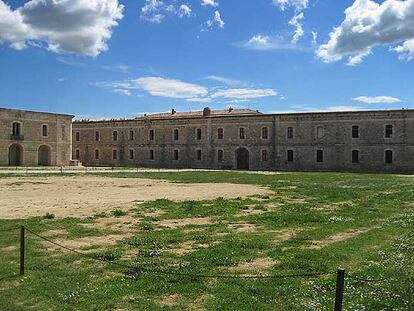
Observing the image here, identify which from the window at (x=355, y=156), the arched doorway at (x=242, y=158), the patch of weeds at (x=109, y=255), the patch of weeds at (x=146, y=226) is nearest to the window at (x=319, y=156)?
the window at (x=355, y=156)

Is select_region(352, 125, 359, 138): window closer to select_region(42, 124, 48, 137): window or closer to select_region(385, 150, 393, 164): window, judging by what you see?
select_region(385, 150, 393, 164): window

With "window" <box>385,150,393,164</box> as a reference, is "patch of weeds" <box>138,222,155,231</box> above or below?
below

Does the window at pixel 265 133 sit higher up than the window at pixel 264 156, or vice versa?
the window at pixel 265 133

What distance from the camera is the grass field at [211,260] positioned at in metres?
5.77

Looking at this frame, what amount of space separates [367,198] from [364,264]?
472 inches

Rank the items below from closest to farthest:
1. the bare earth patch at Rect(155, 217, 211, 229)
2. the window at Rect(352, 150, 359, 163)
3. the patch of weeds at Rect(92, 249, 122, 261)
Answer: the patch of weeds at Rect(92, 249, 122, 261) < the bare earth patch at Rect(155, 217, 211, 229) < the window at Rect(352, 150, 359, 163)

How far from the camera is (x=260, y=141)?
5147cm

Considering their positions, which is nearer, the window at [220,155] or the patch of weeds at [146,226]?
the patch of weeds at [146,226]

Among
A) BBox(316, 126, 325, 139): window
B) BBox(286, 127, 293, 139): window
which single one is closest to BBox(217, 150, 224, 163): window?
BBox(286, 127, 293, 139): window

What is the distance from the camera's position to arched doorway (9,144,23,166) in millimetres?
52094

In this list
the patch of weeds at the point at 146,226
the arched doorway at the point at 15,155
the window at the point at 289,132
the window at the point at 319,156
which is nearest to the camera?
the patch of weeds at the point at 146,226

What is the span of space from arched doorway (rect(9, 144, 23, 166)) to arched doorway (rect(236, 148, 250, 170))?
26.7 meters

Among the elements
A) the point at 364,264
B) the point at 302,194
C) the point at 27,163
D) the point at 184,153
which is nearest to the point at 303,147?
the point at 184,153

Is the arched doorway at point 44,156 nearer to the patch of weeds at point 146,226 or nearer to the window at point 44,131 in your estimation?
the window at point 44,131
